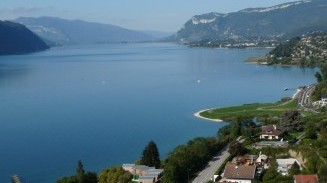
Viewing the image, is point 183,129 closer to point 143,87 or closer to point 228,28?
point 143,87

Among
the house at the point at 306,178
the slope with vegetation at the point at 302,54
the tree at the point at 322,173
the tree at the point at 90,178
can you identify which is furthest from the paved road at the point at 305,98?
the slope with vegetation at the point at 302,54

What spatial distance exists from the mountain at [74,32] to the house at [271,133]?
10749 centimetres

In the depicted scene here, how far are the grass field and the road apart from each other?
15.9ft

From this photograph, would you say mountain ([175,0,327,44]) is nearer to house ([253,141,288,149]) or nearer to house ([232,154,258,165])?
house ([253,141,288,149])

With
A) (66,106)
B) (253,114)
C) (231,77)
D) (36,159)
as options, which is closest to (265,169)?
(36,159)

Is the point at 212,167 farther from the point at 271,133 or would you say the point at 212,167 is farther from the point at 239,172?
the point at 271,133

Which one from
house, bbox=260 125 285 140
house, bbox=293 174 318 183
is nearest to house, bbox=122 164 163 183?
house, bbox=293 174 318 183

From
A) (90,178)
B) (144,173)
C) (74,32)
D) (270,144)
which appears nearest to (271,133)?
(270,144)

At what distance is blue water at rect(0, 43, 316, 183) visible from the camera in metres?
10.9

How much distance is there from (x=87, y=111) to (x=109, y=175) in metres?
8.17

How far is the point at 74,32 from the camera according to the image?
13850 centimetres

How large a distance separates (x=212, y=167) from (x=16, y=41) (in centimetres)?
5821

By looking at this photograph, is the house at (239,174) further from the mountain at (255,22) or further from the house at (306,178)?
the mountain at (255,22)

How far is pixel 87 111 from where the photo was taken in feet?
54.0
